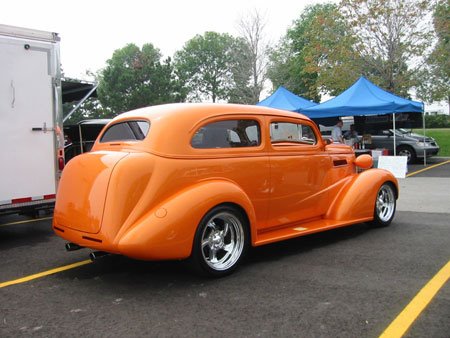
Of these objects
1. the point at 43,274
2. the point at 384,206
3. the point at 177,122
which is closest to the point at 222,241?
the point at 177,122

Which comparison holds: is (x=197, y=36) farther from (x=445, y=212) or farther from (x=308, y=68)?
(x=445, y=212)

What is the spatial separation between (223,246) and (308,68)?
20.5 m

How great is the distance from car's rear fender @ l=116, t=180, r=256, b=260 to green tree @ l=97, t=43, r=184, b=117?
39.1 meters

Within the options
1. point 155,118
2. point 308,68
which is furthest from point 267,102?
point 155,118

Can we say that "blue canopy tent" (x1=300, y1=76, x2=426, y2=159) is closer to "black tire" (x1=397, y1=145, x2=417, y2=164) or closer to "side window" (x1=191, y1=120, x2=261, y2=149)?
"black tire" (x1=397, y1=145, x2=417, y2=164)

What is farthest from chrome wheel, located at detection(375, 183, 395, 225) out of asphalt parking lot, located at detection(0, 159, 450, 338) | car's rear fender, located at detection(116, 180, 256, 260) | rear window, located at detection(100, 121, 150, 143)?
rear window, located at detection(100, 121, 150, 143)

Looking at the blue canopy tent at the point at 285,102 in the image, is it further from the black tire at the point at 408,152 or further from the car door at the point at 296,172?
the car door at the point at 296,172

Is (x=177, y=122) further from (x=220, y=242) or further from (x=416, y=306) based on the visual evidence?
(x=416, y=306)

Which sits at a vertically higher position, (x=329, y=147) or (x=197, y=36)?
(x=197, y=36)

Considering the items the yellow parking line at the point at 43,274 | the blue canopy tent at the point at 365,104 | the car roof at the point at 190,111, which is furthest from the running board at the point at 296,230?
the blue canopy tent at the point at 365,104

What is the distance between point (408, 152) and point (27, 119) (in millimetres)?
14764

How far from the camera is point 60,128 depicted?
645 centimetres

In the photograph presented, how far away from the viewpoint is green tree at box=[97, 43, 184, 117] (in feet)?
140

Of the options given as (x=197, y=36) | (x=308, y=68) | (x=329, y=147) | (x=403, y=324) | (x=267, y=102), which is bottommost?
(x=403, y=324)
